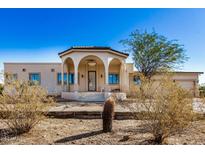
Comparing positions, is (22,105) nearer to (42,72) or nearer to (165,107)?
(165,107)

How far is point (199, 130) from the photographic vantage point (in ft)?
23.9

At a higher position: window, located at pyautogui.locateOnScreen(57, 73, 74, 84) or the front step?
window, located at pyautogui.locateOnScreen(57, 73, 74, 84)

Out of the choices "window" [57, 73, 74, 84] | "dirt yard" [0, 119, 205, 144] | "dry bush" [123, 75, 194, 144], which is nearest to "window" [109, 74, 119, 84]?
"window" [57, 73, 74, 84]

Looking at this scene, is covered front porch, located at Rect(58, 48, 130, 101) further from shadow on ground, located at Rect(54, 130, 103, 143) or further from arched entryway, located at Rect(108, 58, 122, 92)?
shadow on ground, located at Rect(54, 130, 103, 143)

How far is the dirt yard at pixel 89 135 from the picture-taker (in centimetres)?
597

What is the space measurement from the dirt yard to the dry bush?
477 millimetres

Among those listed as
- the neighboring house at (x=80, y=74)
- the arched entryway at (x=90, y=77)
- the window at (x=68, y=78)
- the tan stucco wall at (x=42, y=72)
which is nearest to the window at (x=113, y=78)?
the neighboring house at (x=80, y=74)

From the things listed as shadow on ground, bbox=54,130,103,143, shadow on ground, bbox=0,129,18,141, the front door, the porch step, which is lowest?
shadow on ground, bbox=54,130,103,143

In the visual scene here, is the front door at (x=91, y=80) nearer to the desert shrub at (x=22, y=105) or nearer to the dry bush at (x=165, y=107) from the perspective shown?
the desert shrub at (x=22, y=105)

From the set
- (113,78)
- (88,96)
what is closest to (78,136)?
(88,96)

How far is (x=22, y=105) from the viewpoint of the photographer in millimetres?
6598

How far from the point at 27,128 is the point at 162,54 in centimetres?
1630

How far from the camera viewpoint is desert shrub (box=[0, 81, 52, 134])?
21.8 feet

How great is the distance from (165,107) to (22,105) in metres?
4.47
